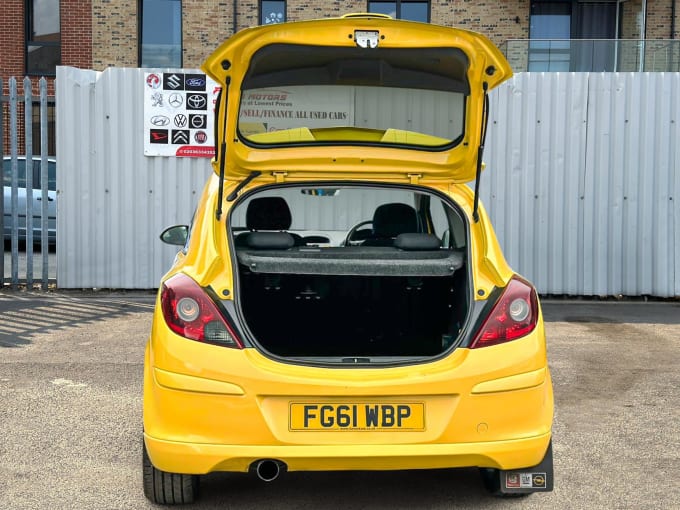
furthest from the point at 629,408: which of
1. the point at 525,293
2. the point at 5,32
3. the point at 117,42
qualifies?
the point at 5,32

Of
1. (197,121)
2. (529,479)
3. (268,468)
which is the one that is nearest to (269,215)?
(268,468)

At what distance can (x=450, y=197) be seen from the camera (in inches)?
173

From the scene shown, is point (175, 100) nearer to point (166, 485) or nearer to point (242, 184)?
point (242, 184)

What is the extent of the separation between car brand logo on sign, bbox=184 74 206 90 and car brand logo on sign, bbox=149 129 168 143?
593 millimetres

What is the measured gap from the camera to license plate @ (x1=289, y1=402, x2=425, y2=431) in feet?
12.3

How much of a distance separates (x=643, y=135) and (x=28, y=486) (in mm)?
8839

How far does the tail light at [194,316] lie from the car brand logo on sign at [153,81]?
749 cm

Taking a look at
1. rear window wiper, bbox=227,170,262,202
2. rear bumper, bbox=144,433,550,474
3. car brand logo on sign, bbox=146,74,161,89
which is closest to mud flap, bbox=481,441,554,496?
rear bumper, bbox=144,433,550,474

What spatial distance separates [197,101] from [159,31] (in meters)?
11.4

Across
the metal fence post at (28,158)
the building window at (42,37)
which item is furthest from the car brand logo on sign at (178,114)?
the building window at (42,37)

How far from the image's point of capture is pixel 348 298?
16.9ft

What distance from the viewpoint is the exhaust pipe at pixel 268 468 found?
371 cm

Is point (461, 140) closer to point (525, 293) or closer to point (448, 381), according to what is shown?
point (525, 293)

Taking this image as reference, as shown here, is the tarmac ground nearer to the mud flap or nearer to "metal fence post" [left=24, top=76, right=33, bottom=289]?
the mud flap
